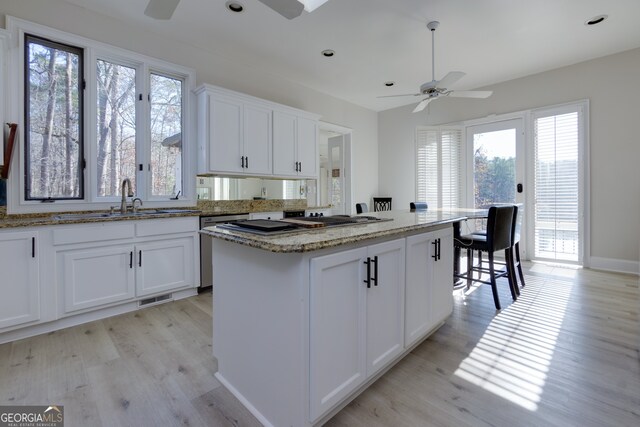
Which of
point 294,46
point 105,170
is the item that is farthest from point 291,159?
point 105,170

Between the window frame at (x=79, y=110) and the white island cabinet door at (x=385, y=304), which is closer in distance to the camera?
the white island cabinet door at (x=385, y=304)

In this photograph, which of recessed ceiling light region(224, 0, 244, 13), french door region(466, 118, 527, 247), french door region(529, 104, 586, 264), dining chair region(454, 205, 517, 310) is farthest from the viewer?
french door region(466, 118, 527, 247)

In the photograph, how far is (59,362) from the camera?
6.21 ft

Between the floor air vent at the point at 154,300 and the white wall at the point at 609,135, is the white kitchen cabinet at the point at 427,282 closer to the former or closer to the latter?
the floor air vent at the point at 154,300

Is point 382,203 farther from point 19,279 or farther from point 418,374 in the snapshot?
point 19,279

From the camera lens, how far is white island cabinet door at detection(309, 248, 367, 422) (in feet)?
3.96

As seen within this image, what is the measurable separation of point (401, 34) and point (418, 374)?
333 centimetres

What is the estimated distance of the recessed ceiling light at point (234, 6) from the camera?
108 inches

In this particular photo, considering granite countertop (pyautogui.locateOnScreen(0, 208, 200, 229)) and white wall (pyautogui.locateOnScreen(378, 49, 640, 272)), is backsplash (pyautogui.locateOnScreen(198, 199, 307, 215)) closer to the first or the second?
granite countertop (pyautogui.locateOnScreen(0, 208, 200, 229))

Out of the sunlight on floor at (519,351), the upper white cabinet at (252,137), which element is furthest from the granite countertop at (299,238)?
the upper white cabinet at (252,137)

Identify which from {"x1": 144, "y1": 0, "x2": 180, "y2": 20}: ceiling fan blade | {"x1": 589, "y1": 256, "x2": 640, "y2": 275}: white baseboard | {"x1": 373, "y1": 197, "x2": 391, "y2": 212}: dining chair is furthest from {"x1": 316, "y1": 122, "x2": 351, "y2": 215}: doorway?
{"x1": 144, "y1": 0, "x2": 180, "y2": 20}: ceiling fan blade

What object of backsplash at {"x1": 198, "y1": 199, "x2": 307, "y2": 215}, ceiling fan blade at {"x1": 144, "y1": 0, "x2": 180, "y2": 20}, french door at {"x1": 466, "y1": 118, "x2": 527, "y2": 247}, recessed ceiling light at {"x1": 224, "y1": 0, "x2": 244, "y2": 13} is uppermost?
recessed ceiling light at {"x1": 224, "y1": 0, "x2": 244, "y2": 13}

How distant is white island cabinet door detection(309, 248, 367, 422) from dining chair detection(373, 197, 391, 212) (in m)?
4.77

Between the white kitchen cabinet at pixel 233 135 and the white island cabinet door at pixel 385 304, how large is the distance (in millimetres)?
2596
